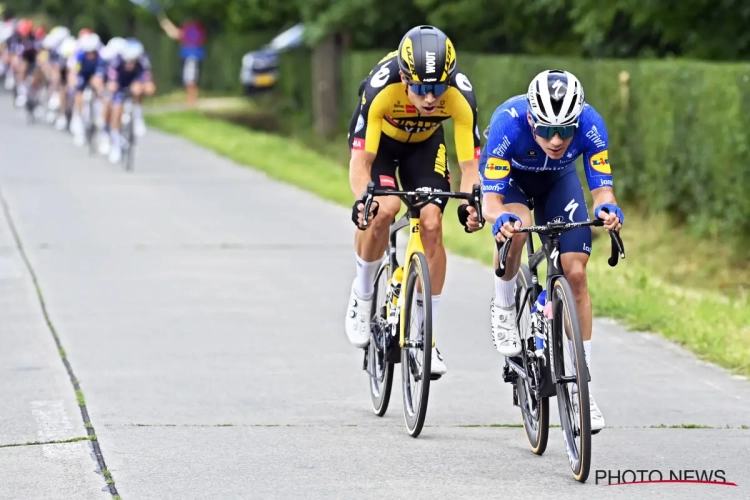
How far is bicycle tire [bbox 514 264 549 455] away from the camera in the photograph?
681 cm

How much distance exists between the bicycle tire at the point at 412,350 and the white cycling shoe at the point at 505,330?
0.33 meters

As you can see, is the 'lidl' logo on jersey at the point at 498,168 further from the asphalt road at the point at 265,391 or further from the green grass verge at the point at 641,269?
the green grass verge at the point at 641,269

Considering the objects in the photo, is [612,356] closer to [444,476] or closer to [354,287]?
[354,287]

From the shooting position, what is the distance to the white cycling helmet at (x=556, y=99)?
255 inches

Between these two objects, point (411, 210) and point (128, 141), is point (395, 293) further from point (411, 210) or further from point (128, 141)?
point (128, 141)

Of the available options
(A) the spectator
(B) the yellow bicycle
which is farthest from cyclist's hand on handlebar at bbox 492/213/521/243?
(A) the spectator

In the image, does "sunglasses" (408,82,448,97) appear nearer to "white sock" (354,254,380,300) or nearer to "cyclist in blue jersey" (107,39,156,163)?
"white sock" (354,254,380,300)

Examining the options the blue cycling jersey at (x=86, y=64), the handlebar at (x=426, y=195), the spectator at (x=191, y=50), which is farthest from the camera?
the spectator at (x=191, y=50)

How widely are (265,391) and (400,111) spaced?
1708 mm

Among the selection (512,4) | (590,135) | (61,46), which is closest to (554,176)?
(590,135)

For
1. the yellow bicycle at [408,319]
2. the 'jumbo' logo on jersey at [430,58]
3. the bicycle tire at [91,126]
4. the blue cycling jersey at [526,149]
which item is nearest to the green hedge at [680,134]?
the bicycle tire at [91,126]

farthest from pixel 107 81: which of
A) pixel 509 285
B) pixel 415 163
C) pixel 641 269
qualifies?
pixel 509 285

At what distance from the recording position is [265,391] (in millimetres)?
8453

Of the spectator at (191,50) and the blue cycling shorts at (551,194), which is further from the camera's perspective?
the spectator at (191,50)
